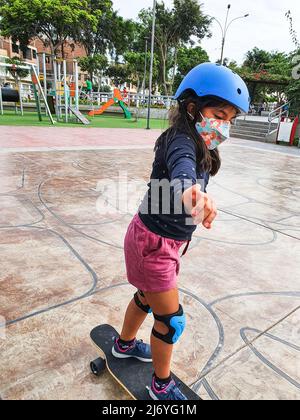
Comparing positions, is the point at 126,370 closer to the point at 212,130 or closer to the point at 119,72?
the point at 212,130

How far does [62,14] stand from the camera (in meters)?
25.2

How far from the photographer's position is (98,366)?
171cm

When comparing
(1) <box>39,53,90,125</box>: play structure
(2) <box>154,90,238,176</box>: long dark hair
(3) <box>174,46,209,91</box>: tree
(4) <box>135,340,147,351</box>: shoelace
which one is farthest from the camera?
(3) <box>174,46,209,91</box>: tree

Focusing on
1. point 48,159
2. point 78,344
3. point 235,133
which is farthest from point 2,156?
point 235,133

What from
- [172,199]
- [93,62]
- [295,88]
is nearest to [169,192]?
[172,199]

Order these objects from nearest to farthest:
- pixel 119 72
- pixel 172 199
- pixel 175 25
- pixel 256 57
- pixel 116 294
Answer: pixel 172 199 < pixel 116 294 < pixel 175 25 < pixel 119 72 < pixel 256 57

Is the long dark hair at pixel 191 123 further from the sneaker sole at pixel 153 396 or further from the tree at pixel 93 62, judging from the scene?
the tree at pixel 93 62

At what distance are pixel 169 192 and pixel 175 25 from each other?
130 ft

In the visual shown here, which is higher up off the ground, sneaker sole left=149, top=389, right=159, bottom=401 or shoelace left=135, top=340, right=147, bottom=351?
shoelace left=135, top=340, right=147, bottom=351

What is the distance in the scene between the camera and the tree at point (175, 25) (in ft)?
111

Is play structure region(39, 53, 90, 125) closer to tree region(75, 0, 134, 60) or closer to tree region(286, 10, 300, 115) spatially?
tree region(286, 10, 300, 115)

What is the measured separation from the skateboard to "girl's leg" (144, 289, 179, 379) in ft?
0.71

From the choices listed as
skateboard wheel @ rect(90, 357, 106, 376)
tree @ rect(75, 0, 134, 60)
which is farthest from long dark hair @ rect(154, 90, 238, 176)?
tree @ rect(75, 0, 134, 60)

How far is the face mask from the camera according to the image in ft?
4.52
